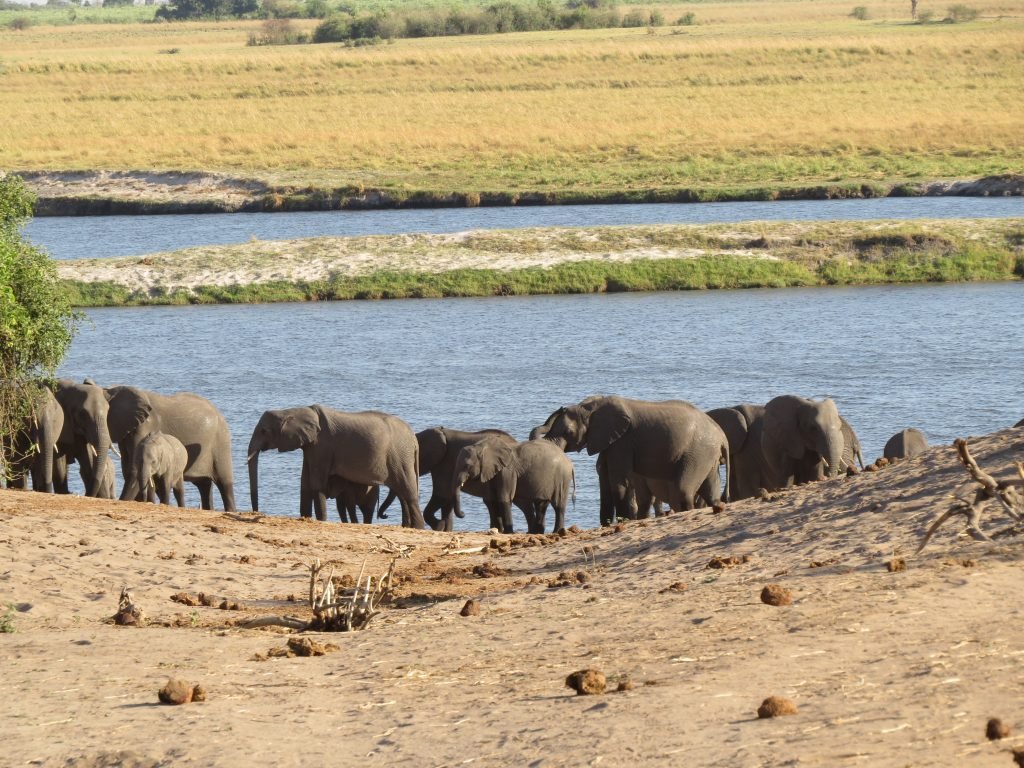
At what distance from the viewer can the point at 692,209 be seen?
49.1 meters

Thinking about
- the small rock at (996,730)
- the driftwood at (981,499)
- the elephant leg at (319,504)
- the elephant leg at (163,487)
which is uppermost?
the driftwood at (981,499)

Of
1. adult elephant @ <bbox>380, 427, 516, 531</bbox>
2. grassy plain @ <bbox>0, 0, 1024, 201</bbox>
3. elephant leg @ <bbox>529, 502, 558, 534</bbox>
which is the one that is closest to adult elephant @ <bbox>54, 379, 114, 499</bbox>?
adult elephant @ <bbox>380, 427, 516, 531</bbox>

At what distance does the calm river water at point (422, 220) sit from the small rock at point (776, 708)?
37.2 meters

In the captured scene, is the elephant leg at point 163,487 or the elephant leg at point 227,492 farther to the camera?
the elephant leg at point 227,492

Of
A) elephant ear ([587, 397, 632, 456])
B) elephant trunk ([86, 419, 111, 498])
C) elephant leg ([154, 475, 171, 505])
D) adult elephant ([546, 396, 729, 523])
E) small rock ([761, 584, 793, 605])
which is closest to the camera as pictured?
small rock ([761, 584, 793, 605])

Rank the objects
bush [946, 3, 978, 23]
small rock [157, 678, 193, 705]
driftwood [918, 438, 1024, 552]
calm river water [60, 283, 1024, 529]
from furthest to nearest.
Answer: bush [946, 3, 978, 23], calm river water [60, 283, 1024, 529], driftwood [918, 438, 1024, 552], small rock [157, 678, 193, 705]

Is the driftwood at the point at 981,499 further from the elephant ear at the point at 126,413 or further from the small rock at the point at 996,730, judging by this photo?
the elephant ear at the point at 126,413

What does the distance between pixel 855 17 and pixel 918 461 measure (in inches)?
4721

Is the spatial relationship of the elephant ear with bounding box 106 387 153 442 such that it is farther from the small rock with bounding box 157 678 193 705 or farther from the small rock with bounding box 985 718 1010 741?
the small rock with bounding box 985 718 1010 741

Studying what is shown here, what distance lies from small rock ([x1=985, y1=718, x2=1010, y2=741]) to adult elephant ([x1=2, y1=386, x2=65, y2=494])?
1232 centimetres

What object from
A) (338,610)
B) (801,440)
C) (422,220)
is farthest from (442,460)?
(422,220)

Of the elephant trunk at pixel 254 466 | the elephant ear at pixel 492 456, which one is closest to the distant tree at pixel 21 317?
the elephant trunk at pixel 254 466

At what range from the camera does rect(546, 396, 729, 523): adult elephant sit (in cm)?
1686

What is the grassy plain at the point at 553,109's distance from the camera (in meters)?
57.7
